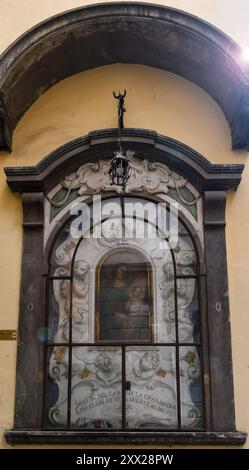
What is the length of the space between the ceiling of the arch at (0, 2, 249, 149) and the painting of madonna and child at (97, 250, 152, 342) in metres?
1.67

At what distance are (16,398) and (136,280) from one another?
65.6 inches

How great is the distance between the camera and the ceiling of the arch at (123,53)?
623cm

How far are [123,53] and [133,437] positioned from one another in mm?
3994

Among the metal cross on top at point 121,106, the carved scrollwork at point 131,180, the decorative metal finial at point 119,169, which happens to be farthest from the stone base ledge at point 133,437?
the metal cross on top at point 121,106

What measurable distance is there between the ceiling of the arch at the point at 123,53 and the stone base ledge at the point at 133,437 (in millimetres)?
2947

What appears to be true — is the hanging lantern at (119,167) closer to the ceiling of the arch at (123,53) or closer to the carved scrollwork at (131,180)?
the carved scrollwork at (131,180)

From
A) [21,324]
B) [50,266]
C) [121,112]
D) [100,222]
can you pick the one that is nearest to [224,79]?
[121,112]

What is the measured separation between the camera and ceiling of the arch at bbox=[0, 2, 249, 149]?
623cm

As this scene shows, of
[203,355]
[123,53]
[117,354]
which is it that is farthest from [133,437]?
[123,53]

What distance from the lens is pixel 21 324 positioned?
625cm

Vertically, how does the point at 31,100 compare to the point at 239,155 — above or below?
above
